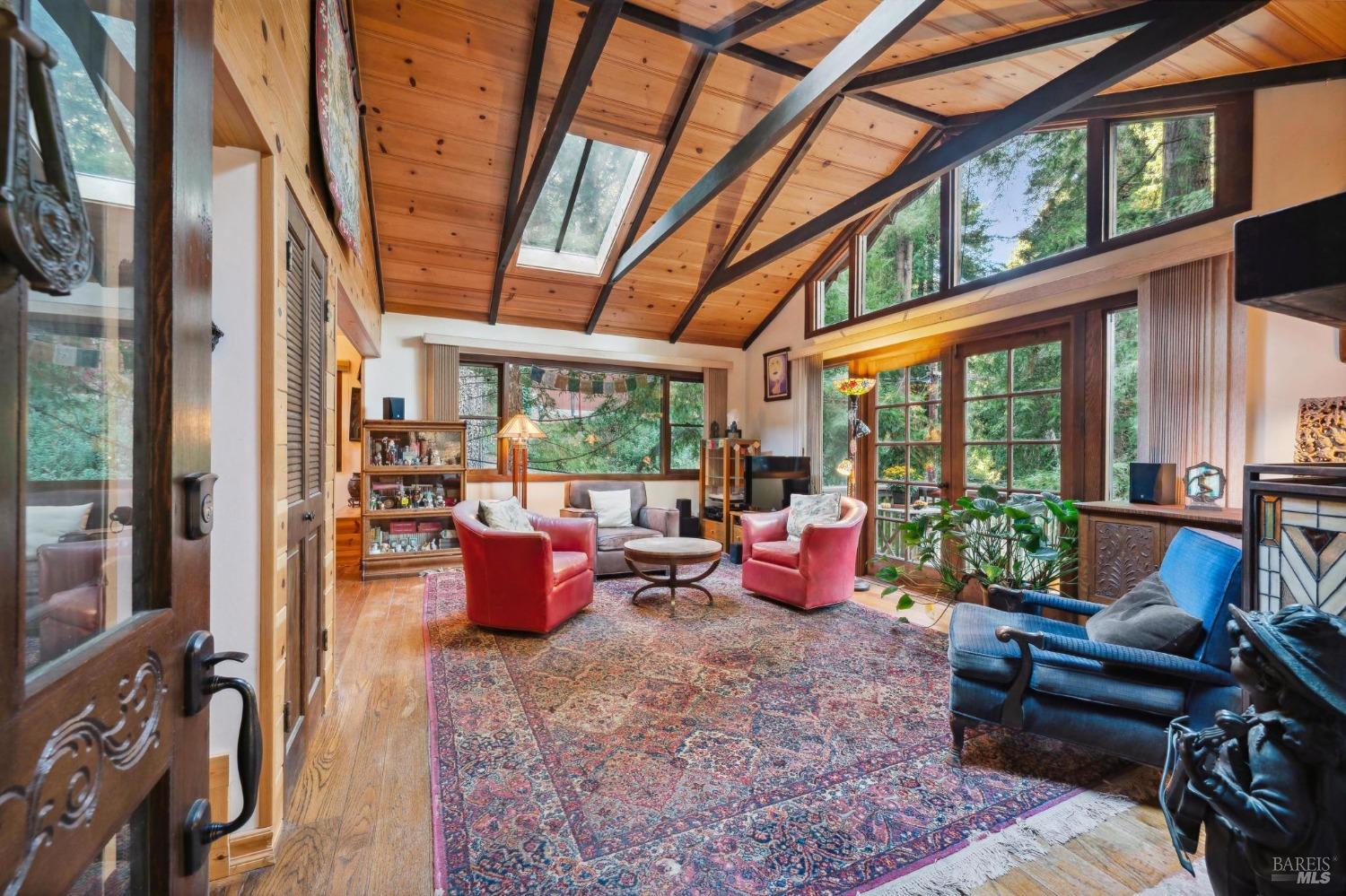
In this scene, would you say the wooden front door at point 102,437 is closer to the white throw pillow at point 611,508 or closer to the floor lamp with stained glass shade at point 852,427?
the floor lamp with stained glass shade at point 852,427

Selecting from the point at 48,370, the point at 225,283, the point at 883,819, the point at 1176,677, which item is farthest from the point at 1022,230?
the point at 48,370

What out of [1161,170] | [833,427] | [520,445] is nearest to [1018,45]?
[1161,170]

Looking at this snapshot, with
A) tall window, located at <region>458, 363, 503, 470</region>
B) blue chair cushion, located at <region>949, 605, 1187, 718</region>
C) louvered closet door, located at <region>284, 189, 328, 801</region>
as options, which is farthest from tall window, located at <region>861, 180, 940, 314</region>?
louvered closet door, located at <region>284, 189, 328, 801</region>

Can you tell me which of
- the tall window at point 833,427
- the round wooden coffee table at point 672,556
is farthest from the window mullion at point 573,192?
the round wooden coffee table at point 672,556

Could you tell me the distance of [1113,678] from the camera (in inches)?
75.5

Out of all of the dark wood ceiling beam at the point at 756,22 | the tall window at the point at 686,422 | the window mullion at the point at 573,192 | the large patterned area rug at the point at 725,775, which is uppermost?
the dark wood ceiling beam at the point at 756,22

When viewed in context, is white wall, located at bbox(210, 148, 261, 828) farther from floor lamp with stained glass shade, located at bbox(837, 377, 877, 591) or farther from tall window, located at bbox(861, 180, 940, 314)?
tall window, located at bbox(861, 180, 940, 314)

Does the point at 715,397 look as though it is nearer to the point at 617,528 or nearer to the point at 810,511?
the point at 617,528

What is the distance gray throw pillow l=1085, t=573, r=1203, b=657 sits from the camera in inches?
72.6

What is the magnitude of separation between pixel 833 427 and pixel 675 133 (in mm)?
3158

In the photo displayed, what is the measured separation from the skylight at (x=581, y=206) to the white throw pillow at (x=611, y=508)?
2262 mm

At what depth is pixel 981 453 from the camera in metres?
4.20

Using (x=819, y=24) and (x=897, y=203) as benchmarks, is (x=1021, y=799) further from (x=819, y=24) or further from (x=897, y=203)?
(x=897, y=203)

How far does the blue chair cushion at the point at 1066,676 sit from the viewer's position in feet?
6.11
